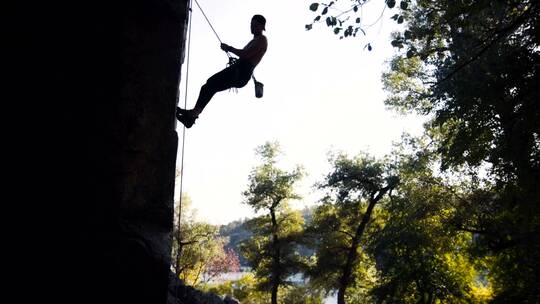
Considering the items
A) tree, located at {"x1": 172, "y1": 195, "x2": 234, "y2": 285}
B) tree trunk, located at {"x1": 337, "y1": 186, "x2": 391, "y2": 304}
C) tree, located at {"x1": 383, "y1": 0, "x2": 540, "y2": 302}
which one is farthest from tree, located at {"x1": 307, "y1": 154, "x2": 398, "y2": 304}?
tree, located at {"x1": 172, "y1": 195, "x2": 234, "y2": 285}

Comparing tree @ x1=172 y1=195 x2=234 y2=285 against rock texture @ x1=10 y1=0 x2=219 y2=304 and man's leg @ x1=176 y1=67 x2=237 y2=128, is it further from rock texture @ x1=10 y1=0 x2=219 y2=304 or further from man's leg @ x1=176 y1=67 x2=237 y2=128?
rock texture @ x1=10 y1=0 x2=219 y2=304

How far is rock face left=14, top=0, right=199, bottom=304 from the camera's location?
291 cm

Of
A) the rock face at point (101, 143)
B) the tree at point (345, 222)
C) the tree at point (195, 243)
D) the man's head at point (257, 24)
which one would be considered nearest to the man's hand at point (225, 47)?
the man's head at point (257, 24)

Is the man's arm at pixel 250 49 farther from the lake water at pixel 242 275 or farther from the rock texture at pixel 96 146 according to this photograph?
the lake water at pixel 242 275

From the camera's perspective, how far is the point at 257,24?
5.66 metres

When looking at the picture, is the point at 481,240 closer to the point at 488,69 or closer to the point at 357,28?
the point at 488,69

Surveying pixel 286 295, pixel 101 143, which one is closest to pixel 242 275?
pixel 286 295

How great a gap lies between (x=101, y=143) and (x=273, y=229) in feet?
84.4

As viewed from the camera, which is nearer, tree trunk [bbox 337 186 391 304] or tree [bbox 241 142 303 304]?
tree trunk [bbox 337 186 391 304]

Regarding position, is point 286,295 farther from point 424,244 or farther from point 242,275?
point 242,275

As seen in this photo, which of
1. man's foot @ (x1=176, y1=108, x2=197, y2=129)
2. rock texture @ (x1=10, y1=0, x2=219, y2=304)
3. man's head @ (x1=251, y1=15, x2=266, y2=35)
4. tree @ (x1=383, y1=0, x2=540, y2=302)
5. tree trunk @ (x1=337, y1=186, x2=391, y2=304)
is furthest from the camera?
tree trunk @ (x1=337, y1=186, x2=391, y2=304)

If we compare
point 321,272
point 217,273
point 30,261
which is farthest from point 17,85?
point 217,273

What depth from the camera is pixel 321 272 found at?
2500cm

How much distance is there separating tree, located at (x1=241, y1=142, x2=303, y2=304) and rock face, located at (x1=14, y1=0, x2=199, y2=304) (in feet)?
82.7
